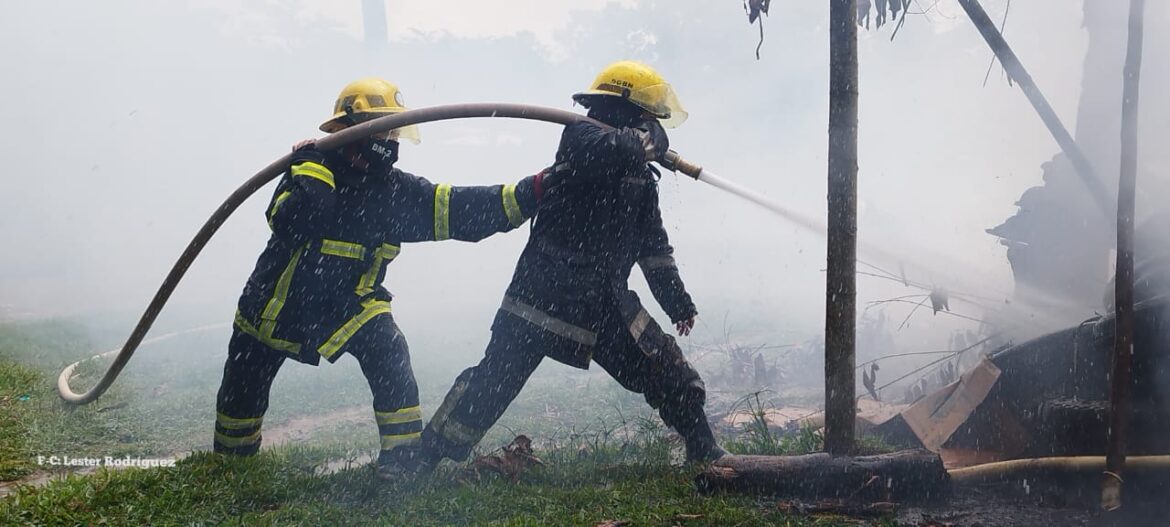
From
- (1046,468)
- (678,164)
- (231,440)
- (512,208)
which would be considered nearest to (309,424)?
(231,440)

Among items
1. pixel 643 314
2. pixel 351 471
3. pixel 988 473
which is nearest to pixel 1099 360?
pixel 988 473

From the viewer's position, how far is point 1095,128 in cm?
716

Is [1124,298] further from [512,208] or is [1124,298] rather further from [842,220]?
[512,208]

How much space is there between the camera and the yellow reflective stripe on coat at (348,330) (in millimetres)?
3986

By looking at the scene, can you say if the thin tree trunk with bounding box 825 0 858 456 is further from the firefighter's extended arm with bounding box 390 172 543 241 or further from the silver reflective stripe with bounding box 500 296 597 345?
the firefighter's extended arm with bounding box 390 172 543 241

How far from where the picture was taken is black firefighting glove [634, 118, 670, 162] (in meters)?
4.02

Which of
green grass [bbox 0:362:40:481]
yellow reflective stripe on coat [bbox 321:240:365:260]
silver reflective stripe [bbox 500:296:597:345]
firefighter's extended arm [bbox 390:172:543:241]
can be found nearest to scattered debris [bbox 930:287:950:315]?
silver reflective stripe [bbox 500:296:597:345]

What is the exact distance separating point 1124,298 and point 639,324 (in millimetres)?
2390

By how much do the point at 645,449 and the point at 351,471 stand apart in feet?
5.94

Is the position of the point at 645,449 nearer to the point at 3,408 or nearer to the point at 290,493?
the point at 290,493

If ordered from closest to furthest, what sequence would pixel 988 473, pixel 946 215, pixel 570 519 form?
pixel 570 519 → pixel 988 473 → pixel 946 215

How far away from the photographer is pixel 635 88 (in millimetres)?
4117

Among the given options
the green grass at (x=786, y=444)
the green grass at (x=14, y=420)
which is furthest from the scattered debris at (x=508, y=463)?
the green grass at (x=14, y=420)

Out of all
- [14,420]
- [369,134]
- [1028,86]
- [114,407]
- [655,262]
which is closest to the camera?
[369,134]
